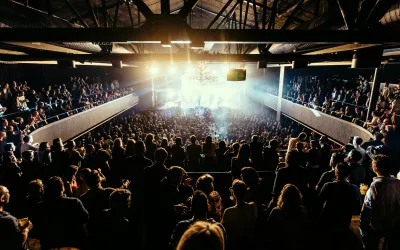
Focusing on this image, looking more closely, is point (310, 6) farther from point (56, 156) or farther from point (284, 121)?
point (284, 121)

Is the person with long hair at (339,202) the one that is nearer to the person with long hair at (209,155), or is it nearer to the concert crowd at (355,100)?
the person with long hair at (209,155)

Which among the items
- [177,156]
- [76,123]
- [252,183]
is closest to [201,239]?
[252,183]

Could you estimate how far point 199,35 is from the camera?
3.73 metres

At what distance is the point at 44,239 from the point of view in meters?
2.80

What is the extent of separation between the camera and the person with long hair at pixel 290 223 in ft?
8.29

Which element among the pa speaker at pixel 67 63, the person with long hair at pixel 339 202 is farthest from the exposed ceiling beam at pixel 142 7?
the pa speaker at pixel 67 63

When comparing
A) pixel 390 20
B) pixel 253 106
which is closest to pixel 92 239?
pixel 390 20

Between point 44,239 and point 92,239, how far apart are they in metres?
0.79

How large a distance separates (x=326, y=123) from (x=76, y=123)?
1495cm

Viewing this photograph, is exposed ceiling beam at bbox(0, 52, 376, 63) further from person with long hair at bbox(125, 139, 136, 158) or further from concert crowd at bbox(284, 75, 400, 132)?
person with long hair at bbox(125, 139, 136, 158)

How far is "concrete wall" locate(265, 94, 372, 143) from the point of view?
10.9m

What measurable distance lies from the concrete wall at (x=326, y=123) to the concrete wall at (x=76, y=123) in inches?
560

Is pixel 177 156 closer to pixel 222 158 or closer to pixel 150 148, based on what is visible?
pixel 150 148

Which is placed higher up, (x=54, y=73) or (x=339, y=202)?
(x=54, y=73)
